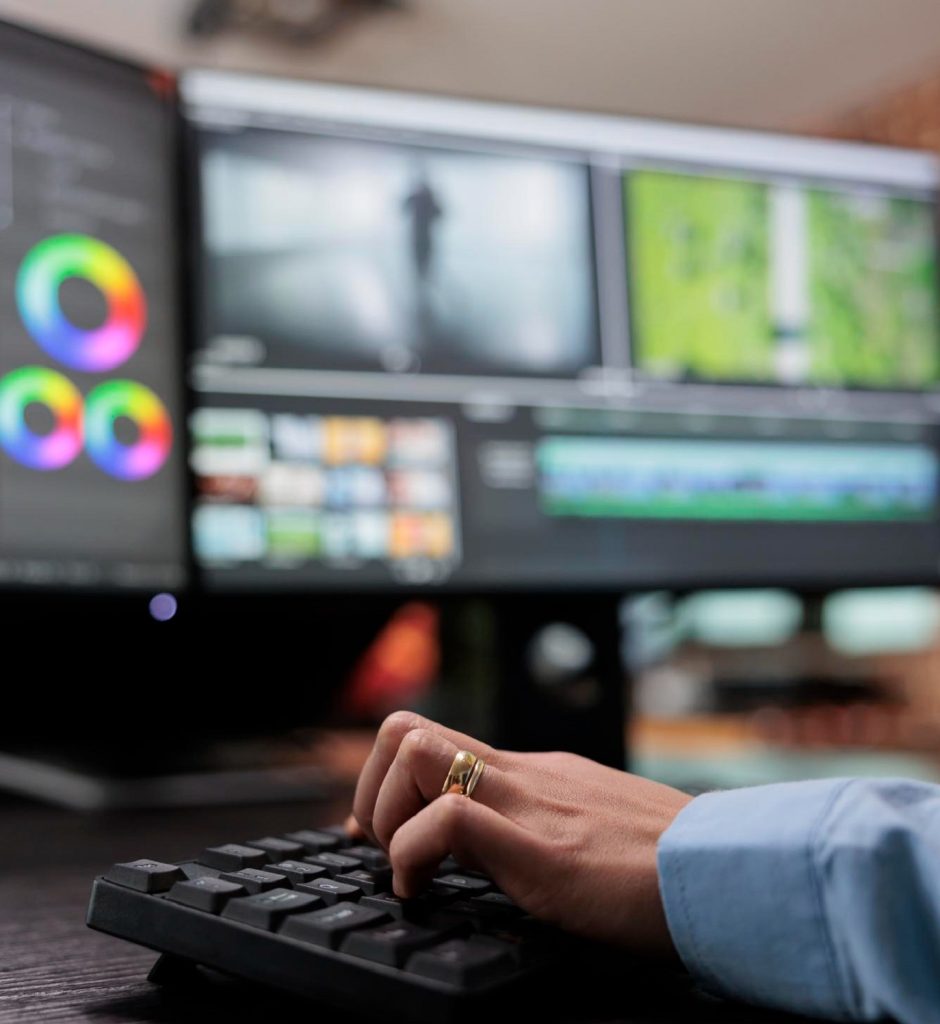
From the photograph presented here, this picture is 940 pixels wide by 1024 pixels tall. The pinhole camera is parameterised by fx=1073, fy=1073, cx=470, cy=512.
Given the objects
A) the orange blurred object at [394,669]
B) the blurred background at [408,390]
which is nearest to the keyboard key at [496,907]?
the blurred background at [408,390]

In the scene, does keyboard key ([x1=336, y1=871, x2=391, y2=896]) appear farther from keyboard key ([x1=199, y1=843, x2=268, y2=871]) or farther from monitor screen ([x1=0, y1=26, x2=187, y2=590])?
monitor screen ([x1=0, y1=26, x2=187, y2=590])

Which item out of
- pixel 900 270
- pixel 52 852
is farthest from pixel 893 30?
pixel 52 852

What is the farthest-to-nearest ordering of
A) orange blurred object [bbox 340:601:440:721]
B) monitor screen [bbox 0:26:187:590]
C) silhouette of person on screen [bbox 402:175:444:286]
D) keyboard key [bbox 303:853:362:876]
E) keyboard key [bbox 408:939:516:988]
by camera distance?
orange blurred object [bbox 340:601:440:721] < silhouette of person on screen [bbox 402:175:444:286] < monitor screen [bbox 0:26:187:590] < keyboard key [bbox 303:853:362:876] < keyboard key [bbox 408:939:516:988]

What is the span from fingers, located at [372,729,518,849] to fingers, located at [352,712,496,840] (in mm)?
14

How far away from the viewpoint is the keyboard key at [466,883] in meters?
0.36

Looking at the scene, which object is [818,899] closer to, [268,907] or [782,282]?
[268,907]

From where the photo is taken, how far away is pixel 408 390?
831 mm

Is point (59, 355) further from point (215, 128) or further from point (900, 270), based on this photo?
point (900, 270)

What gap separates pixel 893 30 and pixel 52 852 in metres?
3.33

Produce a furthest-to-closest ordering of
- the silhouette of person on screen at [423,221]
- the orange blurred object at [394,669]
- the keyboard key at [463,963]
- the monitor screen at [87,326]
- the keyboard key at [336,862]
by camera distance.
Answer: the orange blurred object at [394,669] < the silhouette of person on screen at [423,221] < the monitor screen at [87,326] < the keyboard key at [336,862] < the keyboard key at [463,963]

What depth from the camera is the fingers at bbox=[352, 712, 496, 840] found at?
406 mm

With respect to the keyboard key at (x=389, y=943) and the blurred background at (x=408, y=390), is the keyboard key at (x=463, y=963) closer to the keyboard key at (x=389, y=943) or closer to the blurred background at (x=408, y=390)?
the keyboard key at (x=389, y=943)

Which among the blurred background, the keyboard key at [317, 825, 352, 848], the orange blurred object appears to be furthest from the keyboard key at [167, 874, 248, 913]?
the orange blurred object

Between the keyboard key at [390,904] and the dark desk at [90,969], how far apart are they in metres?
0.03
